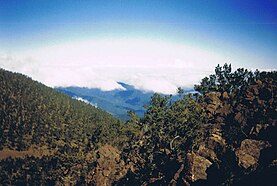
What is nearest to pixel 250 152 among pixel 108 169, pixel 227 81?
pixel 108 169

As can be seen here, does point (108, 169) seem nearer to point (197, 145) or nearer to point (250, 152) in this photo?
point (197, 145)

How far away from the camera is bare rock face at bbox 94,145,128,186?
3051 inches

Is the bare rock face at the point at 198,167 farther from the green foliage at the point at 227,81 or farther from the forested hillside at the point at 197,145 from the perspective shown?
the green foliage at the point at 227,81

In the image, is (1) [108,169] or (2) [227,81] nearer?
(1) [108,169]

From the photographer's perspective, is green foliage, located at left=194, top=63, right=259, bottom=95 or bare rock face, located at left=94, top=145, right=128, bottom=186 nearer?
bare rock face, located at left=94, top=145, right=128, bottom=186

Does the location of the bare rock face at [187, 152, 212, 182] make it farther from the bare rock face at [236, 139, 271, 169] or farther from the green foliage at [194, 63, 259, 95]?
the green foliage at [194, 63, 259, 95]

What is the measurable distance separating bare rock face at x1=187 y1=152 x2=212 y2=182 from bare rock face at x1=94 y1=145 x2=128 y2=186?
37410 millimetres

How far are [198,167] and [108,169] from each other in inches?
1733

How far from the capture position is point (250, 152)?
40.8 meters

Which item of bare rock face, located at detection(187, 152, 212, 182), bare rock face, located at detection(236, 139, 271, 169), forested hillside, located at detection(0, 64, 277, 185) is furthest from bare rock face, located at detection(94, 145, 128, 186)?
bare rock face, located at detection(236, 139, 271, 169)

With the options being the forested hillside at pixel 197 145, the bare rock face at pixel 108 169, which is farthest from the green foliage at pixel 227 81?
the bare rock face at pixel 108 169

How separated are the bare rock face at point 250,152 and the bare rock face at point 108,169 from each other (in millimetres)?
44090

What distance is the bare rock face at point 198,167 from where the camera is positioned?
42.8m

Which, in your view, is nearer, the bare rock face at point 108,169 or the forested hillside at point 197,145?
the forested hillside at point 197,145
